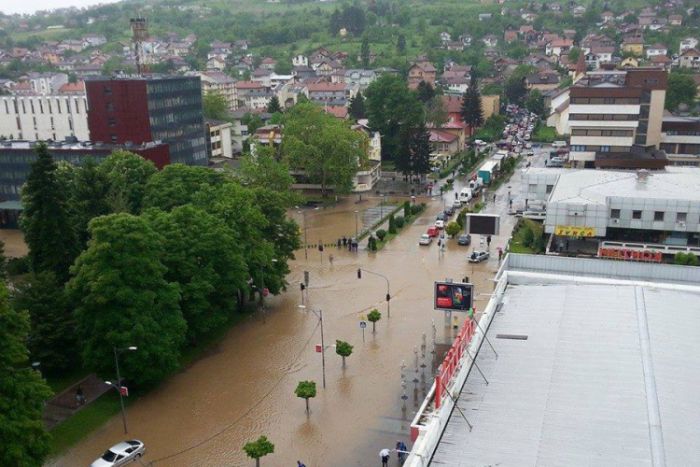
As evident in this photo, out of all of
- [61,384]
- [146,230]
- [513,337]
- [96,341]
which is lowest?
[61,384]

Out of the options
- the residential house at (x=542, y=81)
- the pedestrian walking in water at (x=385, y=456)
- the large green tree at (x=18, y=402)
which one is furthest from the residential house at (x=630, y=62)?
the large green tree at (x=18, y=402)

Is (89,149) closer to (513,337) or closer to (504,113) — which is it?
(513,337)

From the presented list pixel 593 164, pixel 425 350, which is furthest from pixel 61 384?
pixel 593 164

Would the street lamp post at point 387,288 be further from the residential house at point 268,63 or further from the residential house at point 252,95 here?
the residential house at point 268,63

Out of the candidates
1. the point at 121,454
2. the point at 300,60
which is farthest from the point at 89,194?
the point at 300,60

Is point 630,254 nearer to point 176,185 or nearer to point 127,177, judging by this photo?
point 176,185
